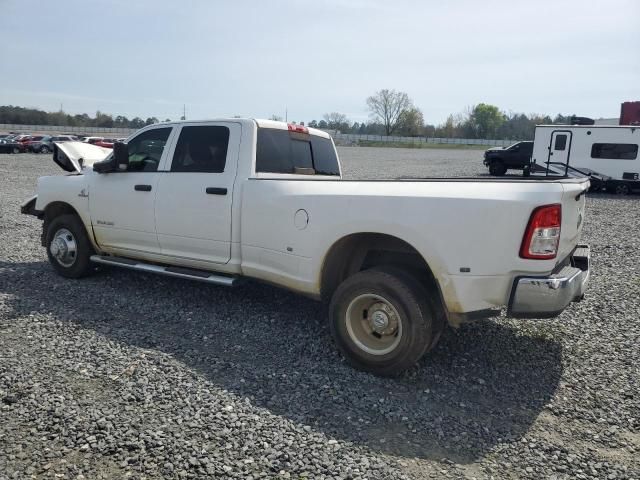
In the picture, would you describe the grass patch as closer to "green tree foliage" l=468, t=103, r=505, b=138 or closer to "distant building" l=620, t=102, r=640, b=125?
"green tree foliage" l=468, t=103, r=505, b=138

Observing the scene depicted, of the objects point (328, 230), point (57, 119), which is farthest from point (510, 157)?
point (57, 119)

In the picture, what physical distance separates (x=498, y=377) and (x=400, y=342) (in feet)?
3.01

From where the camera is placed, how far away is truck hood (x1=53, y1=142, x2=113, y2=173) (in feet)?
23.1

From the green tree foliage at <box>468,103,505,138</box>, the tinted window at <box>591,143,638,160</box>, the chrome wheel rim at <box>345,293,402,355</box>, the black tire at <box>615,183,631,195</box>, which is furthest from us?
the green tree foliage at <box>468,103,505,138</box>

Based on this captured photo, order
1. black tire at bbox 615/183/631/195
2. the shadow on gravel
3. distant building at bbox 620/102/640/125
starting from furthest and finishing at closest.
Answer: distant building at bbox 620/102/640/125 → black tire at bbox 615/183/631/195 → the shadow on gravel

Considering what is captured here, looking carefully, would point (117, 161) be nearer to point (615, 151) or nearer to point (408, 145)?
point (615, 151)

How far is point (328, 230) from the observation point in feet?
14.0

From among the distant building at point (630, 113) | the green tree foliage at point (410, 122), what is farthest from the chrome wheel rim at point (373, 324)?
the green tree foliage at point (410, 122)

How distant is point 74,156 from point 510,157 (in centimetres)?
2383

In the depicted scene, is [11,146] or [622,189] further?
[11,146]

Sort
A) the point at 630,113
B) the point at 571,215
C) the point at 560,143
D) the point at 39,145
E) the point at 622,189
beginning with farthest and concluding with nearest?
the point at 39,145, the point at 630,113, the point at 560,143, the point at 622,189, the point at 571,215

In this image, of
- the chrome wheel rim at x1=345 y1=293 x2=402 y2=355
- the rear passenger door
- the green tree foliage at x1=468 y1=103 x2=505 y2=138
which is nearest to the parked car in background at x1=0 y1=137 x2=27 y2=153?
the rear passenger door

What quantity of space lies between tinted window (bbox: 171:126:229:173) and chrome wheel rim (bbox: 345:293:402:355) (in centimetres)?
209

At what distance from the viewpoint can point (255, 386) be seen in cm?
387
